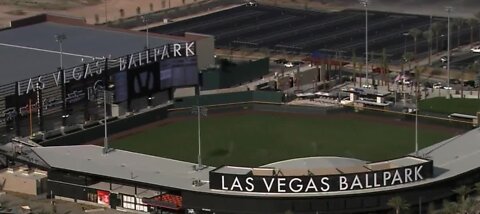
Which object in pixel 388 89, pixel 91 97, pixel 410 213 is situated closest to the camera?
pixel 410 213

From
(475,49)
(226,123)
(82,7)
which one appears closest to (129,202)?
(226,123)

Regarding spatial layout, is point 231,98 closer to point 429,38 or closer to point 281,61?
point 281,61

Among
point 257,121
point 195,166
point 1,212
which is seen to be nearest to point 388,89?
point 257,121

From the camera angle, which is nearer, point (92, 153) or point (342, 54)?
point (92, 153)

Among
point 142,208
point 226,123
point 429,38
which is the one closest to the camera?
point 142,208

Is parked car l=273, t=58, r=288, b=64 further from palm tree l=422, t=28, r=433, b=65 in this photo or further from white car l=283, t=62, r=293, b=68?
palm tree l=422, t=28, r=433, b=65

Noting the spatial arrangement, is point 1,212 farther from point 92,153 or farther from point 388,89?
point 388,89

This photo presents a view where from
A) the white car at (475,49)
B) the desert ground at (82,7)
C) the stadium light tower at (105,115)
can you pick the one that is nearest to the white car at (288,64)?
the white car at (475,49)
